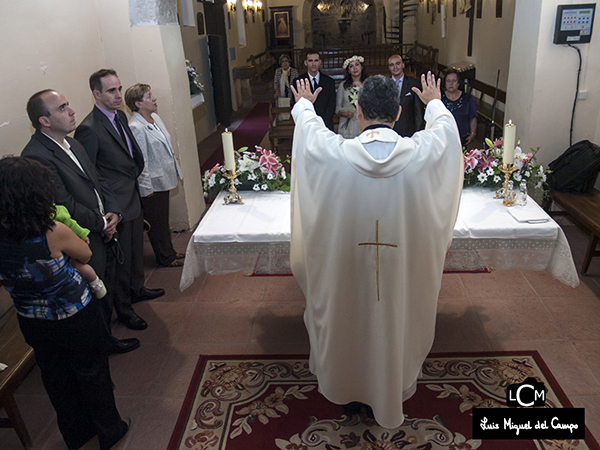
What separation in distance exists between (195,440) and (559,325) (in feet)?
8.07

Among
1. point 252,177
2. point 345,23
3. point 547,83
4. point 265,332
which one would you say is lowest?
point 265,332

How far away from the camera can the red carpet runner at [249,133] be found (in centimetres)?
822

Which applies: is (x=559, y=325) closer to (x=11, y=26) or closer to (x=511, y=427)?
(x=511, y=427)

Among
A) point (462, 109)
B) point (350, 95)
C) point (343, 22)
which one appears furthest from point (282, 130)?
point (343, 22)

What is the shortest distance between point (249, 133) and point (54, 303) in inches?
322

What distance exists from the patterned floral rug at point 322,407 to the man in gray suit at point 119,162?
84 cm

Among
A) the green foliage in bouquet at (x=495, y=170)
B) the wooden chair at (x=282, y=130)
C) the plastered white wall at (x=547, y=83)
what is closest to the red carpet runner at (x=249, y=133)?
the wooden chair at (x=282, y=130)

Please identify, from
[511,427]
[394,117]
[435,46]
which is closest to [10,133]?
[394,117]

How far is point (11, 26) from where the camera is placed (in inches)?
133

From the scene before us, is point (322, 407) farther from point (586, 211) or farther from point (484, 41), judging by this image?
point (484, 41)

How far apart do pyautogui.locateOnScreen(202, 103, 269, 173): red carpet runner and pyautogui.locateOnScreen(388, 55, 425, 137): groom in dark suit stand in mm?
3550

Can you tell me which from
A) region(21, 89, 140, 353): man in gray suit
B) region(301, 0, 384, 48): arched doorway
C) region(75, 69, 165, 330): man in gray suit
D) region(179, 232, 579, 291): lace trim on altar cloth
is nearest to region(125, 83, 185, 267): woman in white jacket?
region(75, 69, 165, 330): man in gray suit

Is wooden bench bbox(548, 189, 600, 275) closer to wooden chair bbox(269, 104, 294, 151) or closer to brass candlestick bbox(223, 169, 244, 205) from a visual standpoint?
brass candlestick bbox(223, 169, 244, 205)

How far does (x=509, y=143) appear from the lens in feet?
10.2
